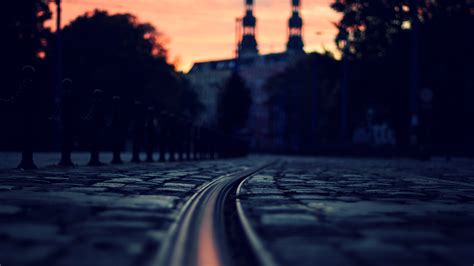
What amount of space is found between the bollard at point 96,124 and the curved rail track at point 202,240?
808 cm

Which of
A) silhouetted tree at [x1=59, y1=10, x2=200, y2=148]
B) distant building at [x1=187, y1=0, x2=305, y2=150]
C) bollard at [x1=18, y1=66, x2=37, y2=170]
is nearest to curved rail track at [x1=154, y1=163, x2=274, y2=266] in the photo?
bollard at [x1=18, y1=66, x2=37, y2=170]

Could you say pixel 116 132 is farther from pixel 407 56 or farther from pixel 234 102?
pixel 234 102

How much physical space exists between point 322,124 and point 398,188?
78126 millimetres

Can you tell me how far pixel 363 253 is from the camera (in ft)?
12.4

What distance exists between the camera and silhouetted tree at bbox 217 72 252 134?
355 feet

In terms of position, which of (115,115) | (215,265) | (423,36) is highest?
(423,36)

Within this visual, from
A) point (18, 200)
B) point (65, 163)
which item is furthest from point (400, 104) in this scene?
point (18, 200)

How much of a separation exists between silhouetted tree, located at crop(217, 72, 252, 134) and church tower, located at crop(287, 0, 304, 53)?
48627mm

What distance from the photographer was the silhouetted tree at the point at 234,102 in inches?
4259

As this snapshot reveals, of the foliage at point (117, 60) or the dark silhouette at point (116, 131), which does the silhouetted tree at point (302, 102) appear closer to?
the foliage at point (117, 60)

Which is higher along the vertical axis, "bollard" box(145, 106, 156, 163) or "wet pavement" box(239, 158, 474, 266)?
"bollard" box(145, 106, 156, 163)

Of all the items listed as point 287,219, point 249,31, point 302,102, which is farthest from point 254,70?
point 287,219

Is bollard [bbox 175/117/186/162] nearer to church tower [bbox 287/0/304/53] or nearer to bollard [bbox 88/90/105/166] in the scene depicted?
bollard [bbox 88/90/105/166]

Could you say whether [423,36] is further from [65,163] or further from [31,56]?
[65,163]
